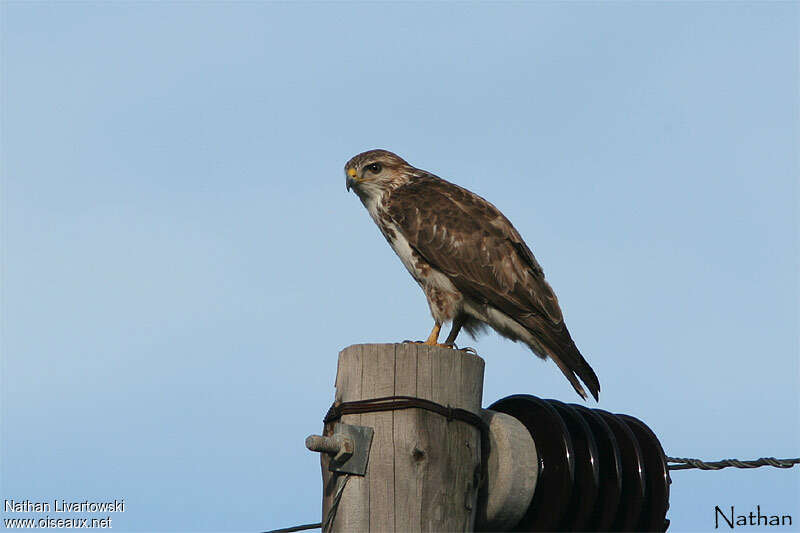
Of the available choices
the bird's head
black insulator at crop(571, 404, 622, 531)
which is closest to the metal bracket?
black insulator at crop(571, 404, 622, 531)

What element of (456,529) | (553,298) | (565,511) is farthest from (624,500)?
(553,298)

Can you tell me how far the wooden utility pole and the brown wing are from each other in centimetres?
267

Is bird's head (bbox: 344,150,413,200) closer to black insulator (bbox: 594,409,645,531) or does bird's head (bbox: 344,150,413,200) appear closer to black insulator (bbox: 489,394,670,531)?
black insulator (bbox: 489,394,670,531)

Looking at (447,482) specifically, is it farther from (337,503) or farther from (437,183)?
(437,183)

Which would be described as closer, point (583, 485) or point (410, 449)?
point (410, 449)

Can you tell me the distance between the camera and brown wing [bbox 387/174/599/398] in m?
6.64

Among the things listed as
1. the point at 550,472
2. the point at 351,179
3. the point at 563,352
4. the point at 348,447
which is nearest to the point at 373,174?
the point at 351,179

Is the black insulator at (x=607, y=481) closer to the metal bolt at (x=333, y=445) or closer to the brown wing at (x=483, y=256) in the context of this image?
the metal bolt at (x=333, y=445)

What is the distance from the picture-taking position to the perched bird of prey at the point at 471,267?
667 centimetres

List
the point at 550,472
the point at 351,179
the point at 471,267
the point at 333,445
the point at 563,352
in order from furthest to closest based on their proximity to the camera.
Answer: the point at 351,179 < the point at 471,267 < the point at 563,352 < the point at 550,472 < the point at 333,445

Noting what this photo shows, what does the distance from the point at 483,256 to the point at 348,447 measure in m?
3.41

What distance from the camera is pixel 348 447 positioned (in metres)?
3.67

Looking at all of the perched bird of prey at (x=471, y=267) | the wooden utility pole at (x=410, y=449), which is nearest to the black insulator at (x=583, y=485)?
the wooden utility pole at (x=410, y=449)

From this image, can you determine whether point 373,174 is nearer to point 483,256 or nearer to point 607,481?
point 483,256
